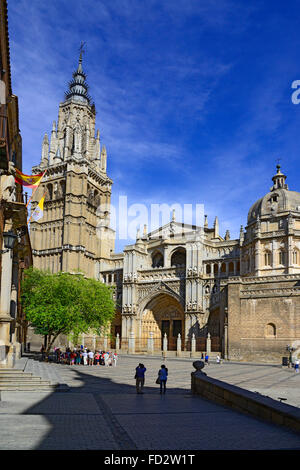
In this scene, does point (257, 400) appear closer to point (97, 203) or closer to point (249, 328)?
point (249, 328)

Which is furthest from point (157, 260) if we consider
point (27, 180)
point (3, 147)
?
point (3, 147)

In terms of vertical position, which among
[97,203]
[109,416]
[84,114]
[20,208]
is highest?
[84,114]

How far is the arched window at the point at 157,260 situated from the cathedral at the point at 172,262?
14cm

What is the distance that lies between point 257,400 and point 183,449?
3.64 meters

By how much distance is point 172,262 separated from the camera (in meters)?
58.9

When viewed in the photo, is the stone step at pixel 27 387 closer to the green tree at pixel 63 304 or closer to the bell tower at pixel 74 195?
the green tree at pixel 63 304

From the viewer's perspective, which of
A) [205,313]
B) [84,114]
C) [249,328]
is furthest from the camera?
[84,114]

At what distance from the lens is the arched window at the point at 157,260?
60.2 meters

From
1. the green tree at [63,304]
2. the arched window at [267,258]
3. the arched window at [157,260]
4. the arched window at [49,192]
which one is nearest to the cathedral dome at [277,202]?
the arched window at [267,258]

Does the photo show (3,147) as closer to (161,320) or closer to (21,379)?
(21,379)

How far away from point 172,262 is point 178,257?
1041 mm

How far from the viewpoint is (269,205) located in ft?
166

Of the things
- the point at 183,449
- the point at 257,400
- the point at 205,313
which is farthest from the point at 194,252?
the point at 183,449
